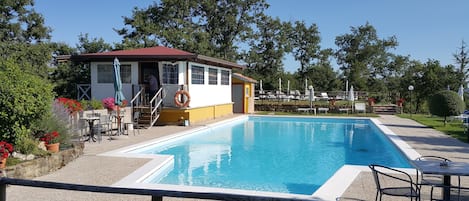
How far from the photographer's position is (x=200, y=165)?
33.3 feet

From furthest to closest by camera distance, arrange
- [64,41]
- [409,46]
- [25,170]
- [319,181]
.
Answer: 1. [409,46]
2. [64,41]
3. [319,181]
4. [25,170]

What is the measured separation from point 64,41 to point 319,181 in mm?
23611

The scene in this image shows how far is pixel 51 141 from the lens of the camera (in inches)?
333

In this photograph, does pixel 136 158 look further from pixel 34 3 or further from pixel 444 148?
pixel 34 3

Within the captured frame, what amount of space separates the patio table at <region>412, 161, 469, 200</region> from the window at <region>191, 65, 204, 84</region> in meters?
14.0

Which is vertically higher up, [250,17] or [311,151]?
[250,17]

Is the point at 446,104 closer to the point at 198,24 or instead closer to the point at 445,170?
the point at 445,170

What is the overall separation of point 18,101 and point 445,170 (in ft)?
24.0

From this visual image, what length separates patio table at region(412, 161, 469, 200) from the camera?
4629mm

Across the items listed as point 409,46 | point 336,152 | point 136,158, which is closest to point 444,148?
point 336,152

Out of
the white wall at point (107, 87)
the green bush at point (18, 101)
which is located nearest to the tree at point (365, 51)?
the white wall at point (107, 87)

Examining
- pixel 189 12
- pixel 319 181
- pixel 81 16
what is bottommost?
pixel 319 181

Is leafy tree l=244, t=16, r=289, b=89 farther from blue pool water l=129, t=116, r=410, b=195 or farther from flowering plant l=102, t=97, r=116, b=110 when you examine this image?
flowering plant l=102, t=97, r=116, b=110

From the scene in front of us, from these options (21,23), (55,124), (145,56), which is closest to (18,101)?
(55,124)
